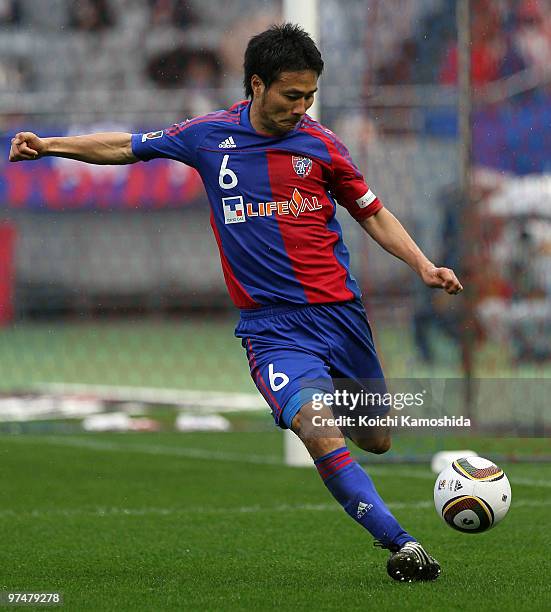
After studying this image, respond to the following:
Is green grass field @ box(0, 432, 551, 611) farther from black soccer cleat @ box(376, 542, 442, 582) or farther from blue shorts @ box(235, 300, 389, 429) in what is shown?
blue shorts @ box(235, 300, 389, 429)

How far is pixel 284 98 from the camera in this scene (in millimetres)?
4852

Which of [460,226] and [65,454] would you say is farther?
[460,226]

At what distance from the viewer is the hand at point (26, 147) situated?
499 cm

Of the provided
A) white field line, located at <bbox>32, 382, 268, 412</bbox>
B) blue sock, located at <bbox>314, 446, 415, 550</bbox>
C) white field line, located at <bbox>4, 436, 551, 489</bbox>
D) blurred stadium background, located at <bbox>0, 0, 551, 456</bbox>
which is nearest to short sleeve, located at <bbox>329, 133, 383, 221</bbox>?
blue sock, located at <bbox>314, 446, 415, 550</bbox>

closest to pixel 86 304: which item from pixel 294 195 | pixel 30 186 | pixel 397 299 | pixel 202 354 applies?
pixel 30 186

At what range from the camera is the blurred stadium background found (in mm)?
9984

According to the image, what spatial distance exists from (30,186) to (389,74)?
9420mm

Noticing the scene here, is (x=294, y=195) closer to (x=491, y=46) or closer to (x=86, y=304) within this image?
(x=491, y=46)

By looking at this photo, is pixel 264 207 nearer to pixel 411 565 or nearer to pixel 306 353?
pixel 306 353

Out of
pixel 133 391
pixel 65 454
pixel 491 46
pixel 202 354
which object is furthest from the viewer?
pixel 202 354

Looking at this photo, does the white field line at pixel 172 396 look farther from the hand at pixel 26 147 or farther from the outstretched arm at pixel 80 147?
the hand at pixel 26 147

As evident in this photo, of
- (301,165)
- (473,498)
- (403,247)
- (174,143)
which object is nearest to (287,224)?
(301,165)

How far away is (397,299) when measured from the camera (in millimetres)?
10430

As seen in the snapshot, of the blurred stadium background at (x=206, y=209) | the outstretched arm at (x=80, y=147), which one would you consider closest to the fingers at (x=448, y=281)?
the outstretched arm at (x=80, y=147)
